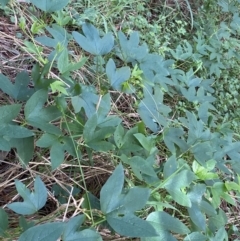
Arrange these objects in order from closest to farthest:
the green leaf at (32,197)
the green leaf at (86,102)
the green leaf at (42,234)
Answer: the green leaf at (42,234) < the green leaf at (32,197) < the green leaf at (86,102)

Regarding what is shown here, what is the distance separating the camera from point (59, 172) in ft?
3.27

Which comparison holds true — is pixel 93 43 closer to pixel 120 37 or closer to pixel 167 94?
pixel 120 37

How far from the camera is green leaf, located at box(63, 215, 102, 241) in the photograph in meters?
0.69

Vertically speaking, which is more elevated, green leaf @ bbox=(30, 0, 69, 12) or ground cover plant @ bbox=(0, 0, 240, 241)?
green leaf @ bbox=(30, 0, 69, 12)

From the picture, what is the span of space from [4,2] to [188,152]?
620mm

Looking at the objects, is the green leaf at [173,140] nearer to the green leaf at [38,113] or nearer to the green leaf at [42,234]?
the green leaf at [38,113]

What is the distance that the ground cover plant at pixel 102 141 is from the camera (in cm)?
78

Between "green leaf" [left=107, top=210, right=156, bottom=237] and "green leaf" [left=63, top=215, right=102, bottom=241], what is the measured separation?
5 centimetres

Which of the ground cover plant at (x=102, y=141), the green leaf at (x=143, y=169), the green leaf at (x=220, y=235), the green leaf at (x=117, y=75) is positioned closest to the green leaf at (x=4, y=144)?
the ground cover plant at (x=102, y=141)

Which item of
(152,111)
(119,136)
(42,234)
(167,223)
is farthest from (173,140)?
(42,234)

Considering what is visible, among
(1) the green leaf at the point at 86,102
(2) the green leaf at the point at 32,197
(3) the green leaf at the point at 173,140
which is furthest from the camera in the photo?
(3) the green leaf at the point at 173,140

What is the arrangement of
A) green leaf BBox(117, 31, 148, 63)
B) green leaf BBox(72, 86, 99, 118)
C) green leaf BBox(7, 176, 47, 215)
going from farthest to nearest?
1. green leaf BBox(117, 31, 148, 63)
2. green leaf BBox(72, 86, 99, 118)
3. green leaf BBox(7, 176, 47, 215)

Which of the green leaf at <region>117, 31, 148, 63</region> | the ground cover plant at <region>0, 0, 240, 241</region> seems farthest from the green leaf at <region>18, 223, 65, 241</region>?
the green leaf at <region>117, 31, 148, 63</region>

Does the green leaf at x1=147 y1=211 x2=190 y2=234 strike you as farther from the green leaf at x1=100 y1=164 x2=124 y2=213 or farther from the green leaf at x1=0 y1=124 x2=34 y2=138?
the green leaf at x1=0 y1=124 x2=34 y2=138
